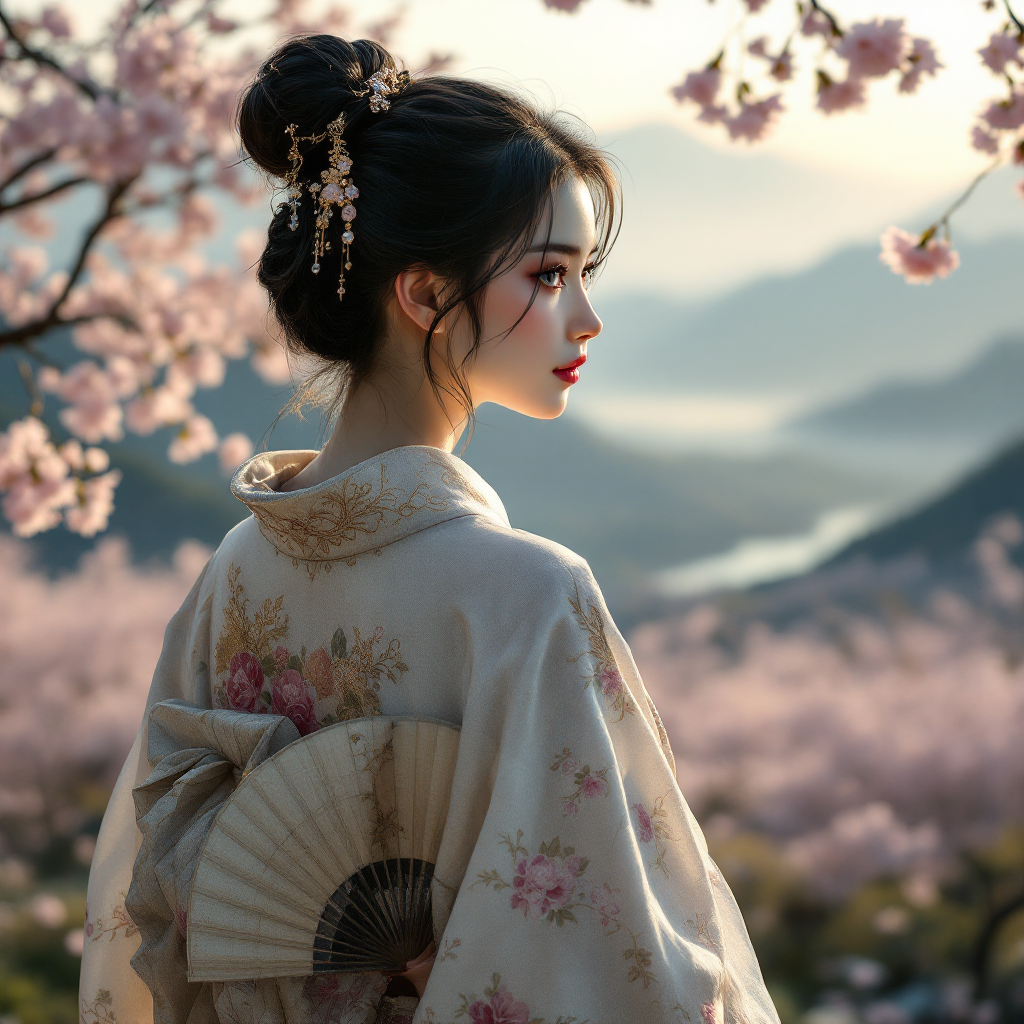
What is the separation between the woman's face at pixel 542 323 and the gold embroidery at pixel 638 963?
0.68 meters

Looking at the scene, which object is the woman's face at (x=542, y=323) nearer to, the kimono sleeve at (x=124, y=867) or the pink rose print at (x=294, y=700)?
the pink rose print at (x=294, y=700)

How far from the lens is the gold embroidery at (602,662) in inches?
43.6

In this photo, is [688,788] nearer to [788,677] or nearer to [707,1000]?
[788,677]

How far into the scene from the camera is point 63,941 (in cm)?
378

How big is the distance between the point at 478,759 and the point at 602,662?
0.59ft

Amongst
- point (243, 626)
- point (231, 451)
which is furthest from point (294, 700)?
point (231, 451)

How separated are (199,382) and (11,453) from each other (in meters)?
1.41

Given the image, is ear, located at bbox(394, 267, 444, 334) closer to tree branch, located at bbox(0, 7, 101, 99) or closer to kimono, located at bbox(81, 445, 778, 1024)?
kimono, located at bbox(81, 445, 778, 1024)

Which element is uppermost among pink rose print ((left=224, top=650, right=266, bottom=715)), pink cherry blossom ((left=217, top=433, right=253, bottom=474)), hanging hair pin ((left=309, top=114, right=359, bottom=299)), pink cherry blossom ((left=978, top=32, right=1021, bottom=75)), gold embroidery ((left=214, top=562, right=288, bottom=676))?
pink cherry blossom ((left=217, top=433, right=253, bottom=474))

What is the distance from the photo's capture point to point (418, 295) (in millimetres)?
1285

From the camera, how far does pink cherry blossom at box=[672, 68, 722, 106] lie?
8.26ft

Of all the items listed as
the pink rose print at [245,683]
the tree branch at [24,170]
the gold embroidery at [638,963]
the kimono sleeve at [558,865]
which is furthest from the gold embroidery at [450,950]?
the tree branch at [24,170]

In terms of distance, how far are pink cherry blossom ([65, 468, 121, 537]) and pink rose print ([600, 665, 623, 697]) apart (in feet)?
8.57

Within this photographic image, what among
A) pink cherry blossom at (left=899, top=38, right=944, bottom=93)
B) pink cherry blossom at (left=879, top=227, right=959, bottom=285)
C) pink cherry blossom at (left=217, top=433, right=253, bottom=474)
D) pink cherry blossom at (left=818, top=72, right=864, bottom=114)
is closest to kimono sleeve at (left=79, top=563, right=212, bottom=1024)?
pink cherry blossom at (left=879, top=227, right=959, bottom=285)
